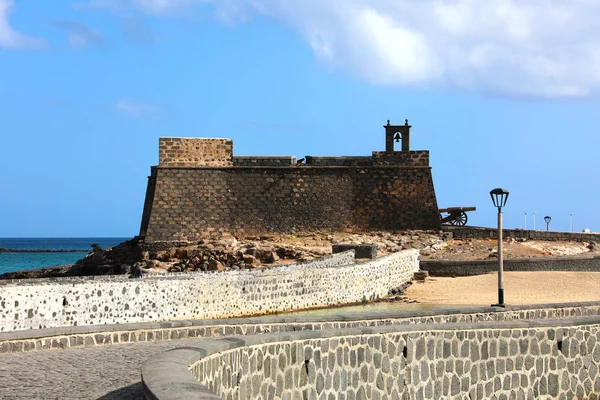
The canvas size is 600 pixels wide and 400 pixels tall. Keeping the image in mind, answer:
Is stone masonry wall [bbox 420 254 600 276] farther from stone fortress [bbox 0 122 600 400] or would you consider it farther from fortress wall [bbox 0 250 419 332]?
fortress wall [bbox 0 250 419 332]

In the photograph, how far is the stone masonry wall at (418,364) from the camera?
8.65 m

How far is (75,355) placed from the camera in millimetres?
10086

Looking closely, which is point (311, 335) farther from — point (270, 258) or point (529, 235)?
point (529, 235)

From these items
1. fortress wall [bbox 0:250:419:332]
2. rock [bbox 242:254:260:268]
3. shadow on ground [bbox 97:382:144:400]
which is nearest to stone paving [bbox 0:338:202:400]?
shadow on ground [bbox 97:382:144:400]

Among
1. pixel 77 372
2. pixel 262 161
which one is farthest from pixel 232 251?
pixel 77 372

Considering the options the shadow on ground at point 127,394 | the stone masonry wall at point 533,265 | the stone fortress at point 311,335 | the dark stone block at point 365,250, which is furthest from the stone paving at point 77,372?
the stone masonry wall at point 533,265

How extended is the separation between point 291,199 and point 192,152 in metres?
4.21

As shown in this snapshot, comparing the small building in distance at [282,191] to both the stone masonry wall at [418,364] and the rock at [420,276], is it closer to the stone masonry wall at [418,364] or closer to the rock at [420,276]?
the rock at [420,276]

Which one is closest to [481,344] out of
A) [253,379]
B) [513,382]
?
[513,382]

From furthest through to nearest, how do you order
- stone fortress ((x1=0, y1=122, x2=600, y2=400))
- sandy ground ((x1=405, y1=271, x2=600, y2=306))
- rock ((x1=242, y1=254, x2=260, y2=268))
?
rock ((x1=242, y1=254, x2=260, y2=268))
sandy ground ((x1=405, y1=271, x2=600, y2=306))
stone fortress ((x1=0, y1=122, x2=600, y2=400))

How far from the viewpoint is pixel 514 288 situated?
2523 centimetres

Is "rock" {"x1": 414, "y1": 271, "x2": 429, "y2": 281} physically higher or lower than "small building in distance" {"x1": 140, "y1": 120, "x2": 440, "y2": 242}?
lower

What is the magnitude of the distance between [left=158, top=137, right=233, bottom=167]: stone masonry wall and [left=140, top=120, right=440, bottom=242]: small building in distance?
4 cm

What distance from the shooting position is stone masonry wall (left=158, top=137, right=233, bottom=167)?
3666 cm
